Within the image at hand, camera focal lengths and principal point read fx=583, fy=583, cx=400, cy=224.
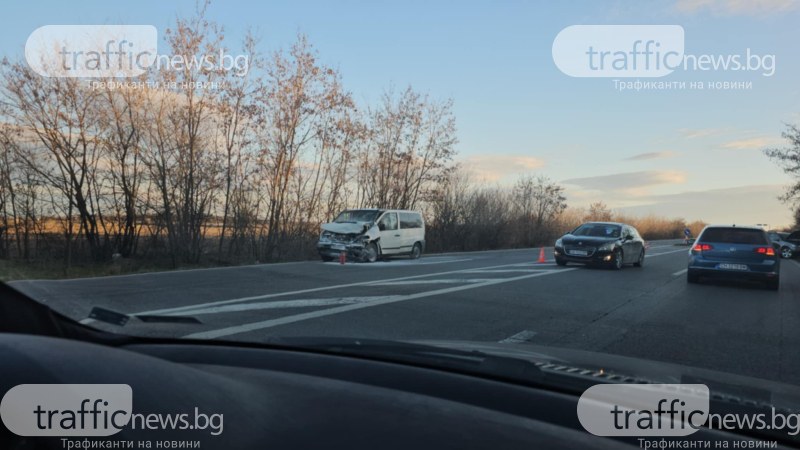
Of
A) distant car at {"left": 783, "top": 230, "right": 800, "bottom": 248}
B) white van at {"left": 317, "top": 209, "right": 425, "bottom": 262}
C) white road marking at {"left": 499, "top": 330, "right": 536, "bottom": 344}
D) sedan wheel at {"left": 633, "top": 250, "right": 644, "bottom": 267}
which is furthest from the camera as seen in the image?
distant car at {"left": 783, "top": 230, "right": 800, "bottom": 248}

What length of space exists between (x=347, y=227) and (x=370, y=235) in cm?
79

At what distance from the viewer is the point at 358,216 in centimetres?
2017

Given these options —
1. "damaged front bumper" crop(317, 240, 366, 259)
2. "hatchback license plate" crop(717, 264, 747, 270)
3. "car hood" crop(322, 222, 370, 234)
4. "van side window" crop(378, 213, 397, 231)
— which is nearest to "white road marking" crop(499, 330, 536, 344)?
"hatchback license plate" crop(717, 264, 747, 270)

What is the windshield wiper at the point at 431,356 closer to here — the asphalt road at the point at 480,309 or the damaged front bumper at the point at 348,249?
the asphalt road at the point at 480,309

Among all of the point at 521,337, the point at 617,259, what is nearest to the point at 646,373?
the point at 521,337

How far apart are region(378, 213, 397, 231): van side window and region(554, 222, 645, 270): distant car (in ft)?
18.7

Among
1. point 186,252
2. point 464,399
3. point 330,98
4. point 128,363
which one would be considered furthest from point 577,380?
point 330,98

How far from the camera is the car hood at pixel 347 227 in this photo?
18.8m

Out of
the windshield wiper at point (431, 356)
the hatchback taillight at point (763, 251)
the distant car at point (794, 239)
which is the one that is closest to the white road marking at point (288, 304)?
the windshield wiper at point (431, 356)

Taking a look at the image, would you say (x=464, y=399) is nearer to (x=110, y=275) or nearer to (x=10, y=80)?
(x=110, y=275)

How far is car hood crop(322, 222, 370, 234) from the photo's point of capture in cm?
1877

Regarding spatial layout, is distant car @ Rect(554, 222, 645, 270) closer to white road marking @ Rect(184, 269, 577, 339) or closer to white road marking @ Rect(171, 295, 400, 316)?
white road marking @ Rect(184, 269, 577, 339)

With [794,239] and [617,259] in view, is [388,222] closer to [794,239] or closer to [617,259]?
[617,259]

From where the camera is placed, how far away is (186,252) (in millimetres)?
18078
